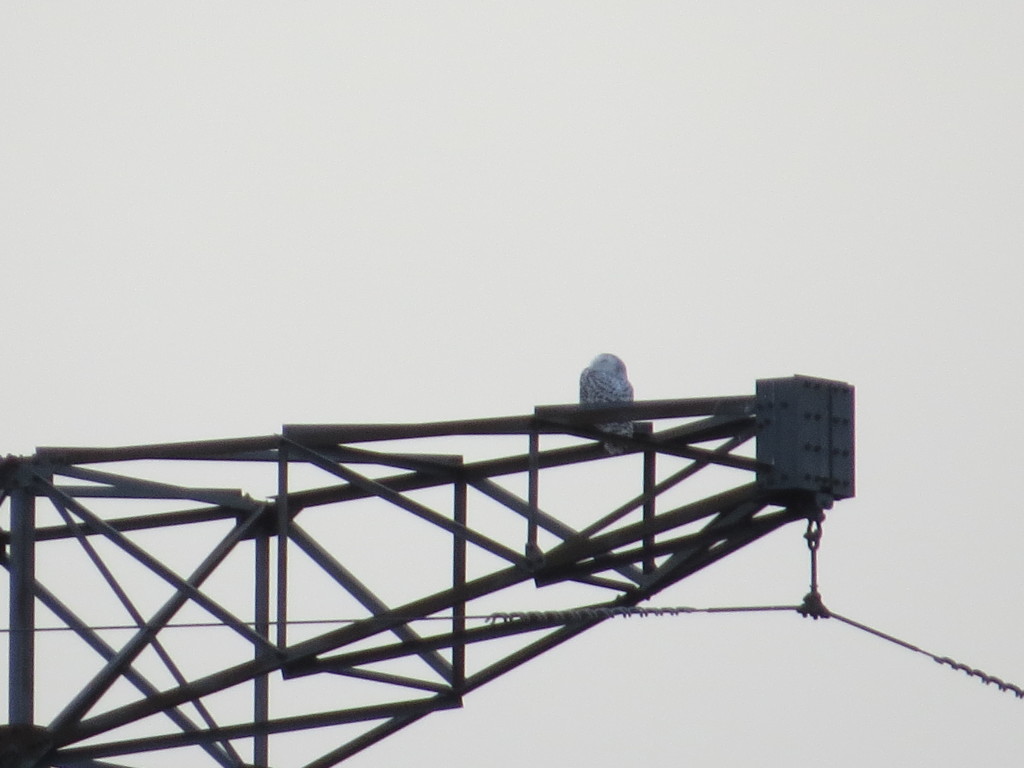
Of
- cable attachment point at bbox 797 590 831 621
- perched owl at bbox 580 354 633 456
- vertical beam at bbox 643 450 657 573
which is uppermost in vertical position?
perched owl at bbox 580 354 633 456

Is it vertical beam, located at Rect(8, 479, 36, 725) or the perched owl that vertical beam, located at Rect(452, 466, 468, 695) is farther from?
vertical beam, located at Rect(8, 479, 36, 725)

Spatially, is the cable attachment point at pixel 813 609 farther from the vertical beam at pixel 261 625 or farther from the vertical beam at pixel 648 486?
the vertical beam at pixel 261 625

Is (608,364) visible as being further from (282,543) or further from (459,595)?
(282,543)

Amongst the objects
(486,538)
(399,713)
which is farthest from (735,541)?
(399,713)

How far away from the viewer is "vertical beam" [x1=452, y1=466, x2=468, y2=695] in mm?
14117

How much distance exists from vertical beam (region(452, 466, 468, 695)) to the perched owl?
3.40ft

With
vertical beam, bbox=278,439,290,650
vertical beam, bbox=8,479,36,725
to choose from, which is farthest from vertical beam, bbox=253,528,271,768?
vertical beam, bbox=8,479,36,725

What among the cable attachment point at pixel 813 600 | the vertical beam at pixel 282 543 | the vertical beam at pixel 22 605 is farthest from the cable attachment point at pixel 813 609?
the vertical beam at pixel 22 605

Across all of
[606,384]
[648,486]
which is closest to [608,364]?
[606,384]

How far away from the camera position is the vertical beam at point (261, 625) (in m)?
14.8

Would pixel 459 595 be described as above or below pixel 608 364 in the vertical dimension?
below

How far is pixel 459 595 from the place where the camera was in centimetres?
1407

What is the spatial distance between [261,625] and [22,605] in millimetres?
1523

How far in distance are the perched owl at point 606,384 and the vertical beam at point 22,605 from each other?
11.3ft
